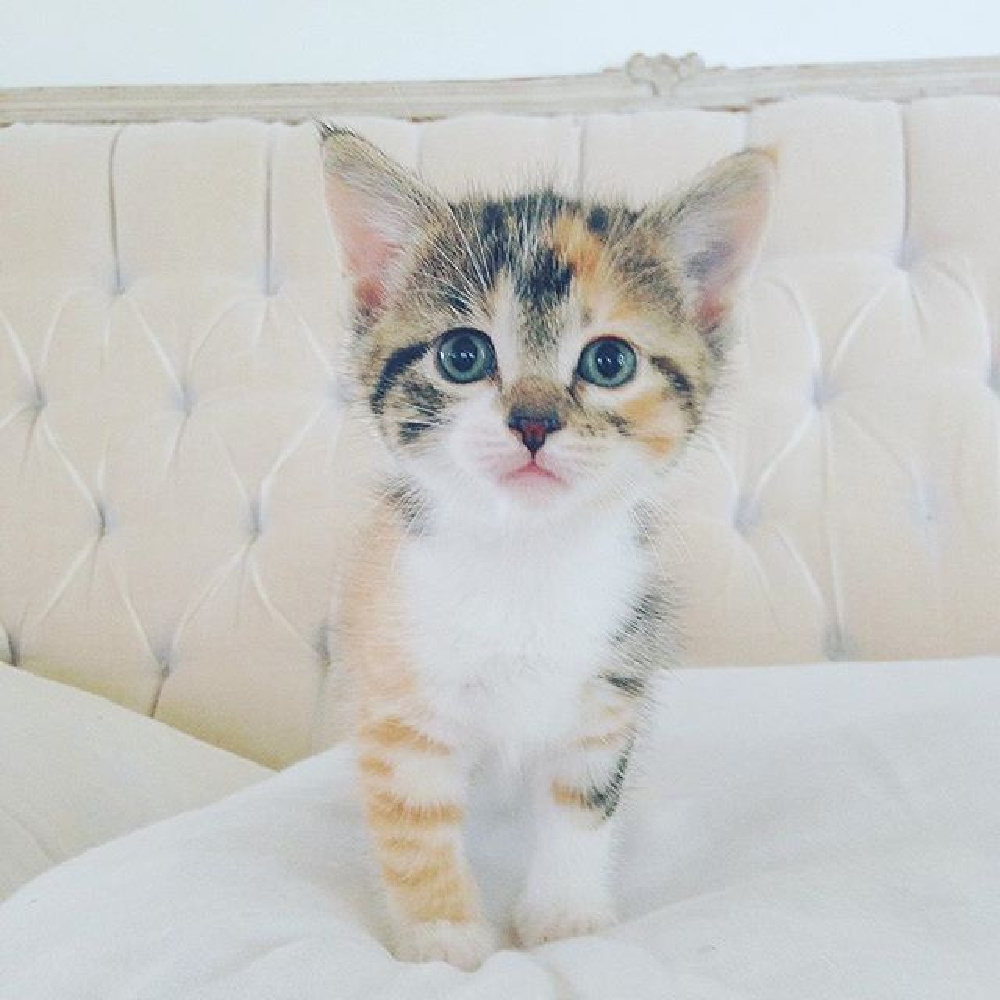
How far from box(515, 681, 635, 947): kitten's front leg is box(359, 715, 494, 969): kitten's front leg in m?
0.04

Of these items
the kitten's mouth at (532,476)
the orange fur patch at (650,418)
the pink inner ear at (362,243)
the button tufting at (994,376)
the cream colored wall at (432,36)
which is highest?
the cream colored wall at (432,36)

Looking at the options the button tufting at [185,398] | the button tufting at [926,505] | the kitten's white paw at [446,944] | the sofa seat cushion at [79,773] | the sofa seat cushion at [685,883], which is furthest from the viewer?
the button tufting at [185,398]

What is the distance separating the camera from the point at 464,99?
1.37 metres

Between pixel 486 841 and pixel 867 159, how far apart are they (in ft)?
2.91

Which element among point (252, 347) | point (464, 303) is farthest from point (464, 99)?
point (464, 303)

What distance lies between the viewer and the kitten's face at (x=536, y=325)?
532 millimetres

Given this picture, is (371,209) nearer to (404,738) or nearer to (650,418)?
(650,418)

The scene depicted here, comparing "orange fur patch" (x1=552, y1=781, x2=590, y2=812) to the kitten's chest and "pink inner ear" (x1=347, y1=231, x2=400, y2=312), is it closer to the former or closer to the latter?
the kitten's chest

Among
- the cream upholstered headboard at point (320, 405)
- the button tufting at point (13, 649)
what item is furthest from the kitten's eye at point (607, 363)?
the button tufting at point (13, 649)

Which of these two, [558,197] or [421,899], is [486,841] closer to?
[421,899]

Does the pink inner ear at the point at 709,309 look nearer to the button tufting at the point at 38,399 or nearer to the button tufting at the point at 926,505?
the button tufting at the point at 926,505

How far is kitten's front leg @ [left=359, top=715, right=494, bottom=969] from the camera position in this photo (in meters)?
0.56

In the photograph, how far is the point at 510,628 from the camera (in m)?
0.57

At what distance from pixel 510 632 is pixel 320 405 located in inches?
25.9
